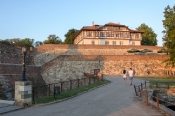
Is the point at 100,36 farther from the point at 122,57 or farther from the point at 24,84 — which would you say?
the point at 24,84

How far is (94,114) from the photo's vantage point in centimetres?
973

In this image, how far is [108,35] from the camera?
212ft

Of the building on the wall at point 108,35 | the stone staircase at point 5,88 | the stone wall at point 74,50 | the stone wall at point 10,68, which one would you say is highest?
the building on the wall at point 108,35

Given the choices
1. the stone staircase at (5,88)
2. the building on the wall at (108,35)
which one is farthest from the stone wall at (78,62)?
the building on the wall at (108,35)

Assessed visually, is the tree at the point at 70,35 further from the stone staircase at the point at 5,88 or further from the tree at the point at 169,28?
the stone staircase at the point at 5,88

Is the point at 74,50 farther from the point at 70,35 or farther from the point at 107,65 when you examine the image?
the point at 70,35

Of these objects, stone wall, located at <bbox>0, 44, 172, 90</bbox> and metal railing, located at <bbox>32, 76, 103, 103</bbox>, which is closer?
metal railing, located at <bbox>32, 76, 103, 103</bbox>

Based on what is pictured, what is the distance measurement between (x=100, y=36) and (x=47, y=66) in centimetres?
2771

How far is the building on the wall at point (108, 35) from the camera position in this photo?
63.7m

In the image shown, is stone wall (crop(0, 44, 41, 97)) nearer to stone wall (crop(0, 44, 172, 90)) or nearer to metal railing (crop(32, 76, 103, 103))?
stone wall (crop(0, 44, 172, 90))

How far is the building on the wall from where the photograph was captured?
2506 inches

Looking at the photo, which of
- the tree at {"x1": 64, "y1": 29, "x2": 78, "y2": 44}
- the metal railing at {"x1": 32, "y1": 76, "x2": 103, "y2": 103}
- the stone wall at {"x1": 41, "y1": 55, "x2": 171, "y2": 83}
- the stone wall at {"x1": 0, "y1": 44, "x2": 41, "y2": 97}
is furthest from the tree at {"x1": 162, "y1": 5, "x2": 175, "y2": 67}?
the tree at {"x1": 64, "y1": 29, "x2": 78, "y2": 44}

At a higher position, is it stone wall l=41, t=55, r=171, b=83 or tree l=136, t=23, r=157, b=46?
tree l=136, t=23, r=157, b=46

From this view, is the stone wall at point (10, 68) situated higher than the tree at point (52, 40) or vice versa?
the tree at point (52, 40)
